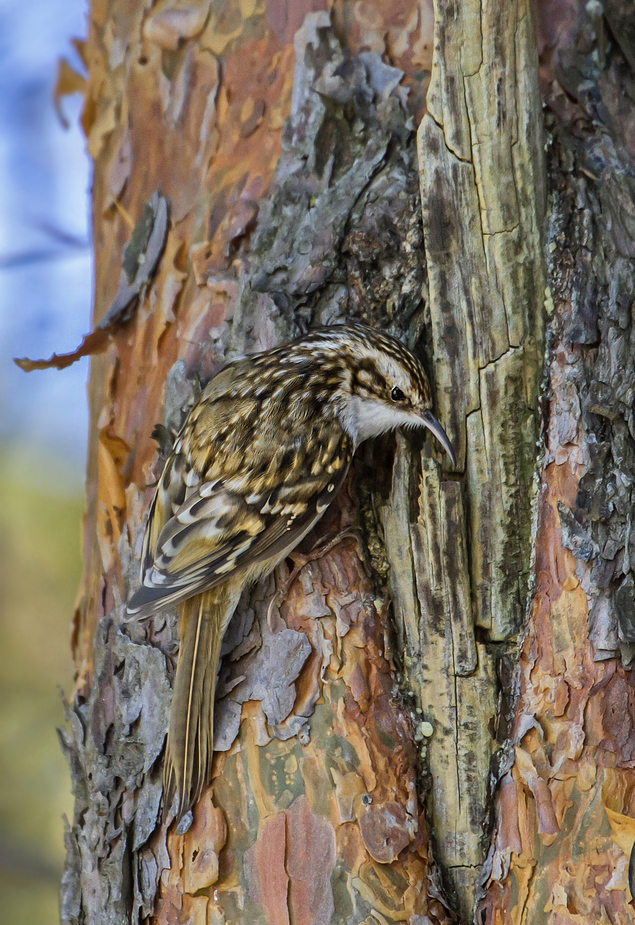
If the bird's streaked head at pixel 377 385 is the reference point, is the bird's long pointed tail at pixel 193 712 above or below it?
below

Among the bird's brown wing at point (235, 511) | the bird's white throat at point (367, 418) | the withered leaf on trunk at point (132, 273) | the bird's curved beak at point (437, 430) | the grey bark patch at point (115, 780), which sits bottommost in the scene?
the grey bark patch at point (115, 780)

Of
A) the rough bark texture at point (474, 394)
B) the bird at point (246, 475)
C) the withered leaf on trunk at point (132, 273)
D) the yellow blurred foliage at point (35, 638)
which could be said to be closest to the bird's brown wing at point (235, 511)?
the bird at point (246, 475)

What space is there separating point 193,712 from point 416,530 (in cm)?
60

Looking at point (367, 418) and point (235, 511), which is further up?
point (367, 418)

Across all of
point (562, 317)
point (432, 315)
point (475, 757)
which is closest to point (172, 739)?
point (475, 757)

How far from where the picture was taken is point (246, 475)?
6.01 feet

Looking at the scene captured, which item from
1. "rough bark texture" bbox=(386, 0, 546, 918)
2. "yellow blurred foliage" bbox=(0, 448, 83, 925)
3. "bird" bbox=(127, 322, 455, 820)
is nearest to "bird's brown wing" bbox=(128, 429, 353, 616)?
"bird" bbox=(127, 322, 455, 820)

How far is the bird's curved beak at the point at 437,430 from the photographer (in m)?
1.70

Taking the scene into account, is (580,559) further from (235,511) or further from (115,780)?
(115,780)

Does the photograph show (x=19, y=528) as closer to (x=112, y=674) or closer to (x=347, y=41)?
(x=112, y=674)

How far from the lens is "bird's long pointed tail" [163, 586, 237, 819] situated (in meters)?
1.67

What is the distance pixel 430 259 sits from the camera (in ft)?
5.67

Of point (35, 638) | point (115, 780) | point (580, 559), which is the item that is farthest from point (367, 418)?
point (35, 638)

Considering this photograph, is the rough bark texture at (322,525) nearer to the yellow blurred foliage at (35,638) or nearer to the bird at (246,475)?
the bird at (246,475)
